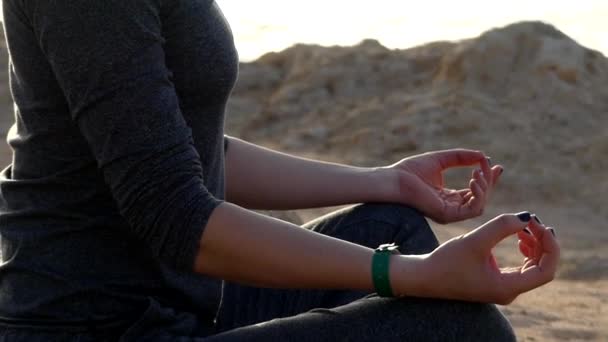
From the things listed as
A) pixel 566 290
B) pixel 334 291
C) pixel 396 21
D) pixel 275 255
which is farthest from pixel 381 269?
pixel 396 21

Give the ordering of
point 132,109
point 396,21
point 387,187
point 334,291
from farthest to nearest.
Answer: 1. point 396,21
2. point 387,187
3. point 334,291
4. point 132,109

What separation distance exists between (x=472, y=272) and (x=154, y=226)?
0.46 metres

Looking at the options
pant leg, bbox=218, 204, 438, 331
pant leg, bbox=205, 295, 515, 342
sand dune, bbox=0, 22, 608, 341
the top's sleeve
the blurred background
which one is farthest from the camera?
the blurred background

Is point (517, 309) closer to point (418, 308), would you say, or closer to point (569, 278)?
point (569, 278)

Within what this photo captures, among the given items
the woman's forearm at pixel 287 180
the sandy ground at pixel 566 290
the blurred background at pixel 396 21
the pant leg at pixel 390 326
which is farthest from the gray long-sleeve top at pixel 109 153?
the blurred background at pixel 396 21

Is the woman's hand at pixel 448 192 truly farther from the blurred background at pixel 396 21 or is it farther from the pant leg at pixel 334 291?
the blurred background at pixel 396 21

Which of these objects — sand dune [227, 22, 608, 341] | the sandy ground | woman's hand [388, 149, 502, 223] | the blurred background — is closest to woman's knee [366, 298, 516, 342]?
woman's hand [388, 149, 502, 223]

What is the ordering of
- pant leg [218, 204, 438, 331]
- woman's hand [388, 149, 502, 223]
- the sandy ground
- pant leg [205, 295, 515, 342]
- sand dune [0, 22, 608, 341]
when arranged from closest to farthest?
pant leg [205, 295, 515, 342] < pant leg [218, 204, 438, 331] < woman's hand [388, 149, 502, 223] < the sandy ground < sand dune [0, 22, 608, 341]

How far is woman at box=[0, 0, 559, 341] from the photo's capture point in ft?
5.51

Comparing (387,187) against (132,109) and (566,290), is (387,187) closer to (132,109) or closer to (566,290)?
(132,109)

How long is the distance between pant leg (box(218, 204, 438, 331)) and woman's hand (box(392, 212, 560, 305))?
0.36 metres

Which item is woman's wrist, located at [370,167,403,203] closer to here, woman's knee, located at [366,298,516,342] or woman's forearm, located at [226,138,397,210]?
woman's forearm, located at [226,138,397,210]

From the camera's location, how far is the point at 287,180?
94.1 inches

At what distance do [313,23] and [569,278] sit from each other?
17.9 feet
